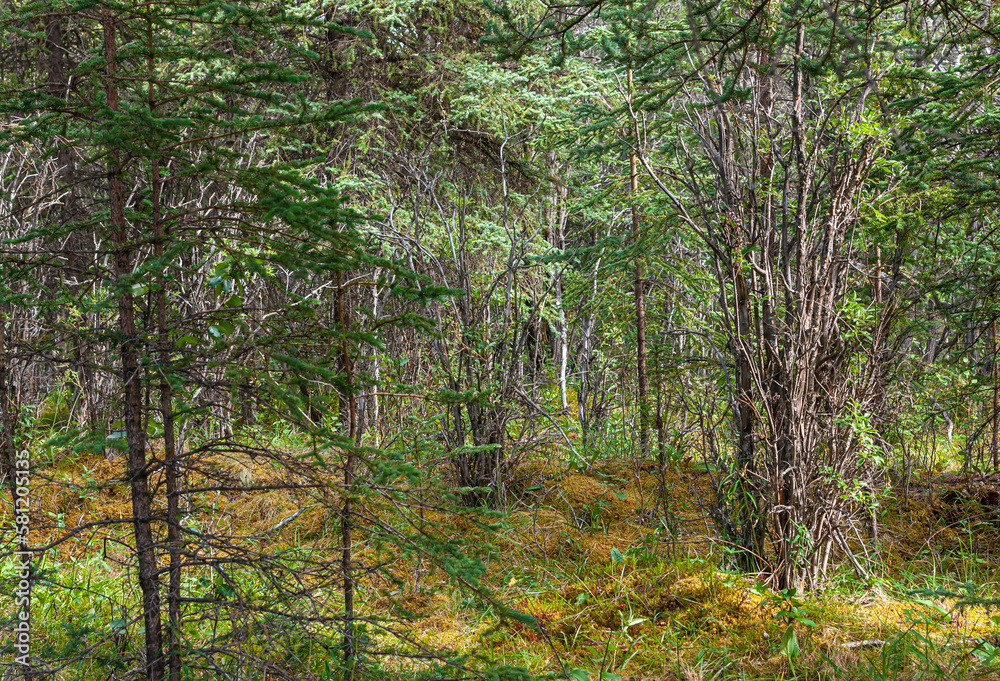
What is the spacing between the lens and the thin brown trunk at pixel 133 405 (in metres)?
2.18

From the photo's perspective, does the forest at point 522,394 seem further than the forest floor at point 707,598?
No

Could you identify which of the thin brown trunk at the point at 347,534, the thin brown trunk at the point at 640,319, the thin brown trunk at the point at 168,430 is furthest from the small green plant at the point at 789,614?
the thin brown trunk at the point at 168,430

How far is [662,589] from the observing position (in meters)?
3.68

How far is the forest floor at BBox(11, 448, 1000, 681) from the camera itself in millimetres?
3049

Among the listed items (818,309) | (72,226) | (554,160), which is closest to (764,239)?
(818,309)

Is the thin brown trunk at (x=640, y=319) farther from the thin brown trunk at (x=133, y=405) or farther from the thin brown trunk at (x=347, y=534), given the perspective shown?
the thin brown trunk at (x=133, y=405)

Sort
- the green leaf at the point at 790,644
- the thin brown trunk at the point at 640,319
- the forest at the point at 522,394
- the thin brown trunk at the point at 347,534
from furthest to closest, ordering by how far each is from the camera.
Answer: the thin brown trunk at the point at 640,319 → the green leaf at the point at 790,644 → the thin brown trunk at the point at 347,534 → the forest at the point at 522,394

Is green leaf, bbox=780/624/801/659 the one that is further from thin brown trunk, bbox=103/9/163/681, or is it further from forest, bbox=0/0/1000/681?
thin brown trunk, bbox=103/9/163/681

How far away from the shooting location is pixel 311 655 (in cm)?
327

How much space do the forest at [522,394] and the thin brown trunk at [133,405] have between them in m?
0.01

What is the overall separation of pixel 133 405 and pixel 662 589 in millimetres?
2778

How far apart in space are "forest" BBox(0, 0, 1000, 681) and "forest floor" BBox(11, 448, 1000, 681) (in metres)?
0.02

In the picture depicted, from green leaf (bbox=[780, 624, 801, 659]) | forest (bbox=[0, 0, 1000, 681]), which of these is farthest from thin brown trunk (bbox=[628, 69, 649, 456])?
green leaf (bbox=[780, 624, 801, 659])

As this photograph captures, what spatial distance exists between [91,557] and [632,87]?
4.93 m
